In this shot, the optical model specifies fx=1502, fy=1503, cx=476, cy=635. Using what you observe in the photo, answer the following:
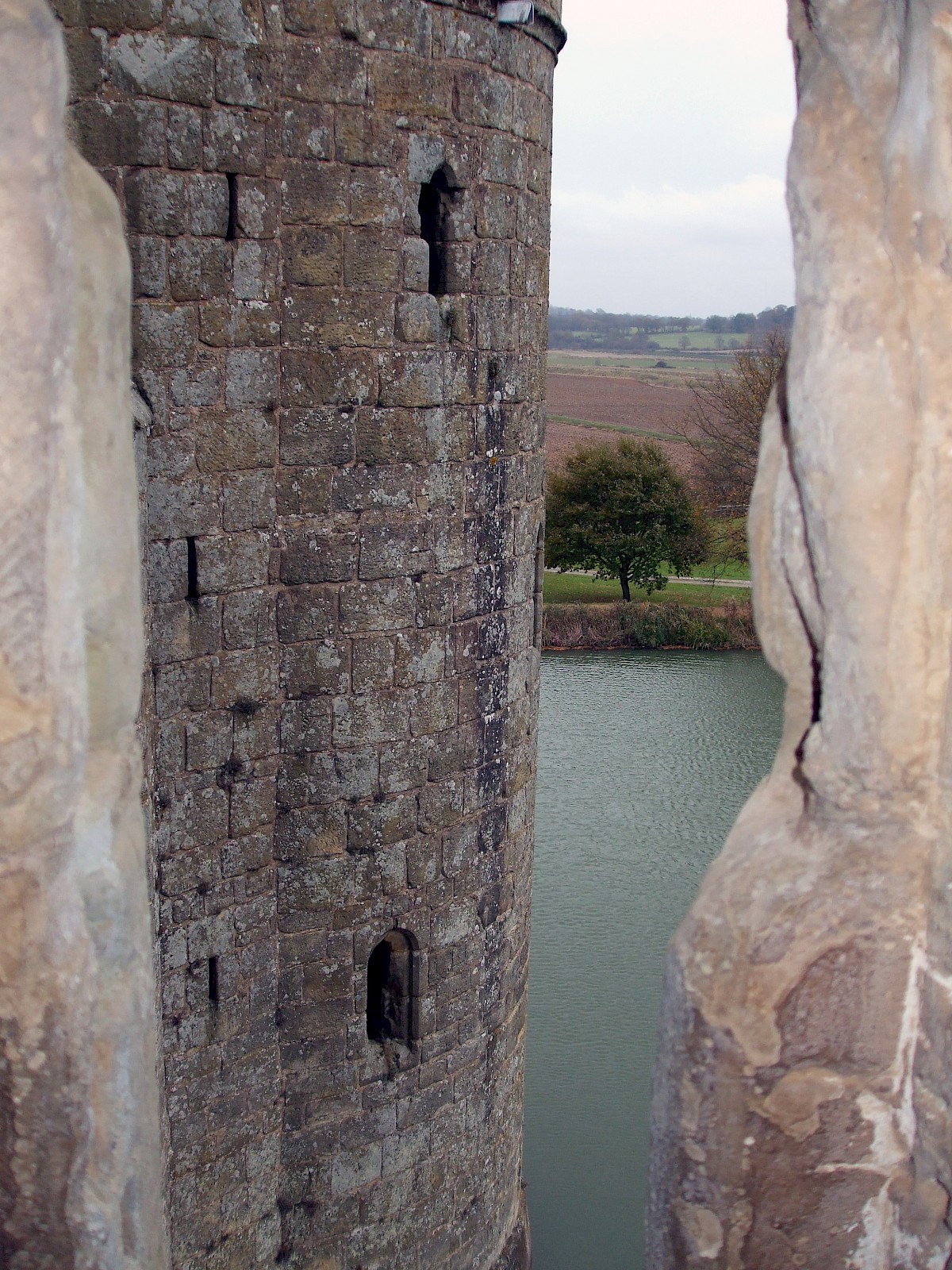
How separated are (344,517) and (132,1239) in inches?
139

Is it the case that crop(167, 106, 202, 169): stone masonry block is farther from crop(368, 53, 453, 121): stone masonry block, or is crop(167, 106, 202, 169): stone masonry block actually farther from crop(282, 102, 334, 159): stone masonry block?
crop(368, 53, 453, 121): stone masonry block

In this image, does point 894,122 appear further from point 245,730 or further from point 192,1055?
point 192,1055

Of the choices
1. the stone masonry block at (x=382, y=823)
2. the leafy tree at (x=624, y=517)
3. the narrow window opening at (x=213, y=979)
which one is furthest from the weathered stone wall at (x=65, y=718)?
the leafy tree at (x=624, y=517)

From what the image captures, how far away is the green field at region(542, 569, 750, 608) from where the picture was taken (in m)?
24.3

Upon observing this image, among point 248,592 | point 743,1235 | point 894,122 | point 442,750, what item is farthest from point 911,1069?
point 442,750

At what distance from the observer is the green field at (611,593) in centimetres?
2428

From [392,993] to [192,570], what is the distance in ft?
6.46

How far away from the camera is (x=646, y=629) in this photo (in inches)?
862

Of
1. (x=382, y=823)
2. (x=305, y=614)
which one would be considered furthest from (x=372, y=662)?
(x=382, y=823)

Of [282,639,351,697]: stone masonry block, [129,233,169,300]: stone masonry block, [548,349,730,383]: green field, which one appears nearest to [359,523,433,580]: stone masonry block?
[282,639,351,697]: stone masonry block

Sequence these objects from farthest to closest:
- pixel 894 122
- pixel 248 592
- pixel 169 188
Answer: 1. pixel 248 592
2. pixel 169 188
3. pixel 894 122

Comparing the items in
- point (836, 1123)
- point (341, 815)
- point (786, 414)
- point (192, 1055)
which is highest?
point (786, 414)

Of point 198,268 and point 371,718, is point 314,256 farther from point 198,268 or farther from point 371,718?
point 371,718

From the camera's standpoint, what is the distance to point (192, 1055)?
5.26 metres
